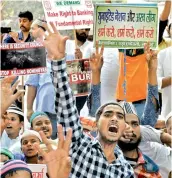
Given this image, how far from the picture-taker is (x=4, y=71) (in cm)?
476

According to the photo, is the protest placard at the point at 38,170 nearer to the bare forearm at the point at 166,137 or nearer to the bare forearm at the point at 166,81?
the bare forearm at the point at 166,137

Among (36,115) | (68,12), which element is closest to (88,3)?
(68,12)

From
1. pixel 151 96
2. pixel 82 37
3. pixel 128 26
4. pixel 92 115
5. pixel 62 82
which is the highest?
pixel 128 26

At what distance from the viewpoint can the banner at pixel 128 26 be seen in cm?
494

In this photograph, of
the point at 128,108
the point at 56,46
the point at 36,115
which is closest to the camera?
the point at 56,46

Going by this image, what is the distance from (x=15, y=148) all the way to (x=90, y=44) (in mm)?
1481

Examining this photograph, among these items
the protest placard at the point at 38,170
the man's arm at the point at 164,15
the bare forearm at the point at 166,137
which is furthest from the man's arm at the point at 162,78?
the protest placard at the point at 38,170

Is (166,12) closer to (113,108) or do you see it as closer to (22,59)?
(22,59)

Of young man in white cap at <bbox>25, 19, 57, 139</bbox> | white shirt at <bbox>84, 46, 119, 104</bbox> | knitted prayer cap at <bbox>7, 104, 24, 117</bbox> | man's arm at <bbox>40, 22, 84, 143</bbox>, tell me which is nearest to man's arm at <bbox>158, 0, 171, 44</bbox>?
white shirt at <bbox>84, 46, 119, 104</bbox>

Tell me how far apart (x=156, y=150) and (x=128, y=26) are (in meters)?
0.98

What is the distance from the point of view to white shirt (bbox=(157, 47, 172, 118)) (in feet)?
17.8

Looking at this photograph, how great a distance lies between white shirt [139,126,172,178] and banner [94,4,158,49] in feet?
2.30

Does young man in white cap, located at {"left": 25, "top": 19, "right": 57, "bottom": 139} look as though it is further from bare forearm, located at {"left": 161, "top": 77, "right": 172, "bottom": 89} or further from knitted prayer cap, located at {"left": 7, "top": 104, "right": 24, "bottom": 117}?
bare forearm, located at {"left": 161, "top": 77, "right": 172, "bottom": 89}

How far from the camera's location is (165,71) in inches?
214
